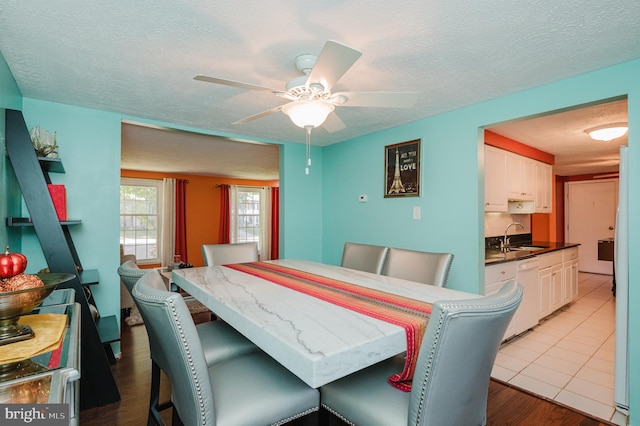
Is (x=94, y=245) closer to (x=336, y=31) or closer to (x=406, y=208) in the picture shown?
(x=336, y=31)

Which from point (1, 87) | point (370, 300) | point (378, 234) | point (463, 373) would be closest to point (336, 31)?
point (370, 300)

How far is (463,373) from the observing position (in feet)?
3.30

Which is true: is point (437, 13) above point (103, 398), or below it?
above

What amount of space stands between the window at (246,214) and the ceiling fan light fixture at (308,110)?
6117 mm

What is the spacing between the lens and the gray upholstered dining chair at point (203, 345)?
1.58 meters

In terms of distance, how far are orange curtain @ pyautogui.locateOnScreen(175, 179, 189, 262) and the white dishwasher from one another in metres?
6.06

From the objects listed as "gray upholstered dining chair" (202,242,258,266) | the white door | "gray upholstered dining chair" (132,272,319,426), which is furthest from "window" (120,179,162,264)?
the white door

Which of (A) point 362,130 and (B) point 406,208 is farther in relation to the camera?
(A) point 362,130

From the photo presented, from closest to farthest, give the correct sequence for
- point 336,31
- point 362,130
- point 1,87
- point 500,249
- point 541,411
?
point 336,31 < point 1,87 < point 541,411 < point 362,130 < point 500,249

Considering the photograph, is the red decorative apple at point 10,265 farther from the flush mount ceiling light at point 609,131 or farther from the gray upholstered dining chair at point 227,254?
the flush mount ceiling light at point 609,131

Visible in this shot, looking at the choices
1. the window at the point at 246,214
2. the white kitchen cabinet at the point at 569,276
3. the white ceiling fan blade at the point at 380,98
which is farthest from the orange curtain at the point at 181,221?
the white kitchen cabinet at the point at 569,276

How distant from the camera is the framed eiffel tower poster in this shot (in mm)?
3152

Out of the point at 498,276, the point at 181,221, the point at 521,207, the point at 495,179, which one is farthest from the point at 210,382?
the point at 181,221

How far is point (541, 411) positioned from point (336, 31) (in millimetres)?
2527
